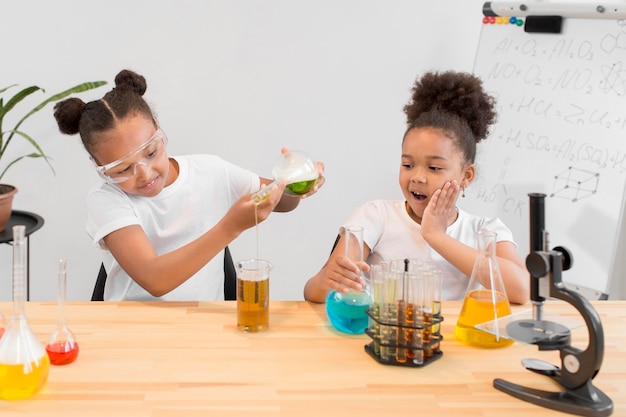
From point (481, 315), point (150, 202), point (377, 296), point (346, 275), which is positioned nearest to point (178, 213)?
point (150, 202)

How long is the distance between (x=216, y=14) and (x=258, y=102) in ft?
1.41

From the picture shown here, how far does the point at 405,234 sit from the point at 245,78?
1579mm

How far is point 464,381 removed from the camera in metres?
1.37

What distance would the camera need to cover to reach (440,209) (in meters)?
1.94

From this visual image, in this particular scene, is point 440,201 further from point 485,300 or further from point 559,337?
point 559,337

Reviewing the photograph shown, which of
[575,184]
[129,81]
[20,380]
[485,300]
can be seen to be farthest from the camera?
[575,184]

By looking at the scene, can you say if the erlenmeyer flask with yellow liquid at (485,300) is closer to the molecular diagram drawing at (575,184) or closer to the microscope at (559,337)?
the microscope at (559,337)

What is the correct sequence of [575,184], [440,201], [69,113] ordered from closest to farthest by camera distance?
[440,201]
[69,113]
[575,184]

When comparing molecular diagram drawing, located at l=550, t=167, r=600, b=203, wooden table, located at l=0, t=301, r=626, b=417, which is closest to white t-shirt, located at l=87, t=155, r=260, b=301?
wooden table, located at l=0, t=301, r=626, b=417

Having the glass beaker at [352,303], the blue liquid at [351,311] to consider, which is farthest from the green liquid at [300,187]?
the blue liquid at [351,311]

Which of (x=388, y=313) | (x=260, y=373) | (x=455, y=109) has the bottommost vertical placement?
(x=260, y=373)

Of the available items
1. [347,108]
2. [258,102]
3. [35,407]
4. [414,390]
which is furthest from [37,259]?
[414,390]

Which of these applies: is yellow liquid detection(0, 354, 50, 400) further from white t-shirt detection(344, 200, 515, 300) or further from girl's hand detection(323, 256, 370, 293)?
white t-shirt detection(344, 200, 515, 300)

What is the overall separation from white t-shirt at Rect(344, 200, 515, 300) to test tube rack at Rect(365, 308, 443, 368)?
578 mm
